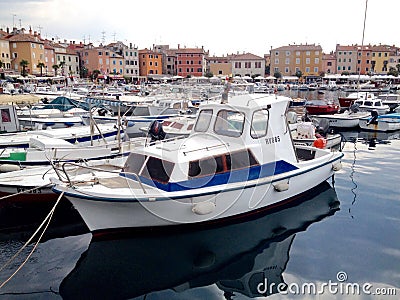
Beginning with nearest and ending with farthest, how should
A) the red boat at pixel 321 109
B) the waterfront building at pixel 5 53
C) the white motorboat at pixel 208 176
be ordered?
the white motorboat at pixel 208 176 < the red boat at pixel 321 109 < the waterfront building at pixel 5 53

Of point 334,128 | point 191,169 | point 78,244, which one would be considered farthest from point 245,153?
point 334,128

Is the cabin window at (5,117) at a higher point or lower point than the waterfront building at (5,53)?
lower

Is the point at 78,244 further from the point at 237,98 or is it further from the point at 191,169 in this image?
the point at 237,98

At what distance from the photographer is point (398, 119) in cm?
2412

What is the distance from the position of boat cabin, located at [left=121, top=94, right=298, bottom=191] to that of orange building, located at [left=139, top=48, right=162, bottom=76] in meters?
79.2

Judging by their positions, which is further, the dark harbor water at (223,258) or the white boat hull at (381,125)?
the white boat hull at (381,125)

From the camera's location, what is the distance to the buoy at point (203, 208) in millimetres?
8148

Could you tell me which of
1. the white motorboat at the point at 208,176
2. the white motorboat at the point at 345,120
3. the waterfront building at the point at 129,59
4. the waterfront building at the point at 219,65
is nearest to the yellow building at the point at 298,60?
the waterfront building at the point at 219,65

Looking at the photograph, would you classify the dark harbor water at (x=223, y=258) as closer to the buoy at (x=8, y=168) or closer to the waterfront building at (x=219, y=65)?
the buoy at (x=8, y=168)

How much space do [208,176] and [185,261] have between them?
202cm

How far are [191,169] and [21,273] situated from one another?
4.16 meters

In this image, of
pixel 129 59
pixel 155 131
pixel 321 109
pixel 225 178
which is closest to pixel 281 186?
pixel 225 178

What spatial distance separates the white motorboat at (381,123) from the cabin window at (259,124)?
17.4 meters

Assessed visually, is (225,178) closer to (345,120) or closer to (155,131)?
(155,131)
